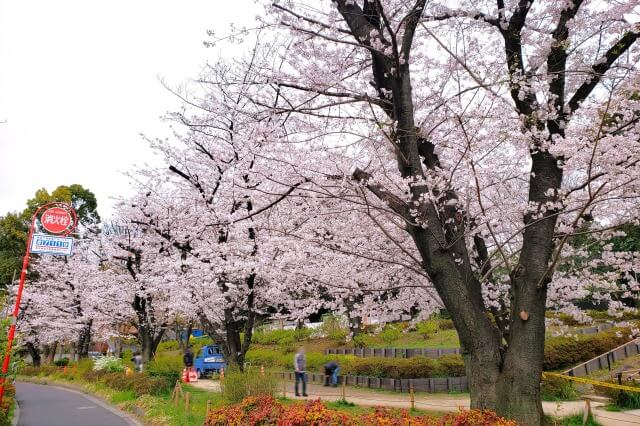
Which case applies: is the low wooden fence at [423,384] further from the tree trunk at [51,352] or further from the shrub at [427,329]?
the tree trunk at [51,352]

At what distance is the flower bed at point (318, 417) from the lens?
12.8 feet

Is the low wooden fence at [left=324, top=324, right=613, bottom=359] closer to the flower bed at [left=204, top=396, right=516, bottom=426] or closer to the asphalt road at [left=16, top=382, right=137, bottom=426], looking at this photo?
the asphalt road at [left=16, top=382, right=137, bottom=426]

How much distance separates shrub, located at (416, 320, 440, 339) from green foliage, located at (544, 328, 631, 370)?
20.5 ft

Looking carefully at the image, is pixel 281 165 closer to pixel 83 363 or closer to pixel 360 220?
pixel 360 220

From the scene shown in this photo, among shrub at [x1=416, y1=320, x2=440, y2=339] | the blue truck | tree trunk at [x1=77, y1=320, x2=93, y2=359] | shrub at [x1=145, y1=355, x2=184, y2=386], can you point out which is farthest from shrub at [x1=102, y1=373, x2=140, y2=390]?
shrub at [x1=416, y1=320, x2=440, y2=339]

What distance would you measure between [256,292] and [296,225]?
6.88 ft

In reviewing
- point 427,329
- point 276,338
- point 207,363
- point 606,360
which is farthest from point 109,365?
point 606,360

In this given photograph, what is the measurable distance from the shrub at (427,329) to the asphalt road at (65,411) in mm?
12390

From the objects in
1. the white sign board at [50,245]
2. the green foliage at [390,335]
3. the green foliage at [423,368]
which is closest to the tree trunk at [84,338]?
the white sign board at [50,245]

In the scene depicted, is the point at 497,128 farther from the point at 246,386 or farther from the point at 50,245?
the point at 50,245

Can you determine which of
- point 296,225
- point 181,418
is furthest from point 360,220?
point 181,418

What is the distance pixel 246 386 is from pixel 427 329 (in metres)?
13.6

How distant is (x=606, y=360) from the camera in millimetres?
12430

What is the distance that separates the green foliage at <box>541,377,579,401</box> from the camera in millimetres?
10062
